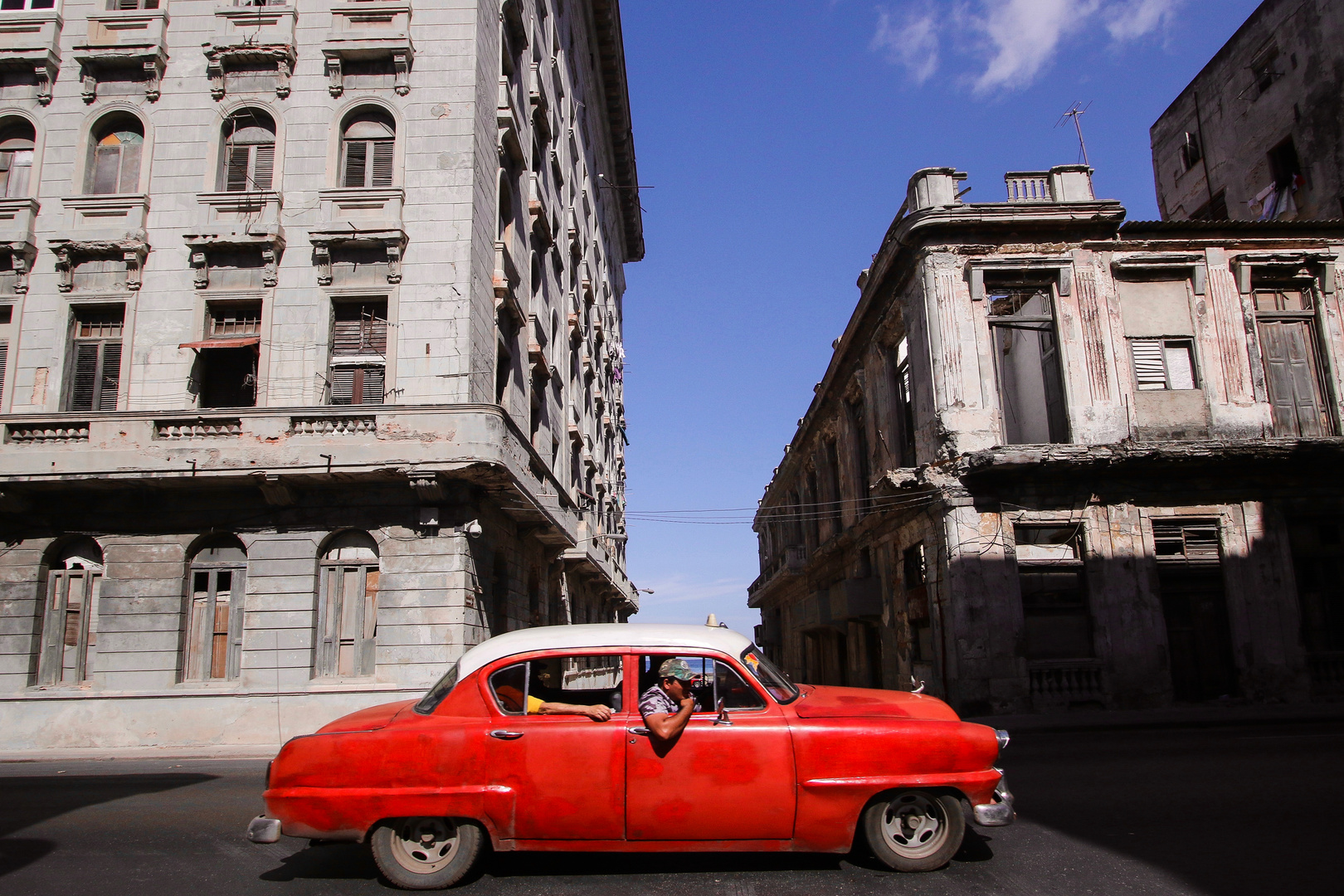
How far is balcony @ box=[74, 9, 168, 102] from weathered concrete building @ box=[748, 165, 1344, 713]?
15.1 metres

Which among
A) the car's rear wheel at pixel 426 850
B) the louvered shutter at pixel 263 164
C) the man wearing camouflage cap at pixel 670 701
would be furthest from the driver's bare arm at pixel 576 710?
the louvered shutter at pixel 263 164

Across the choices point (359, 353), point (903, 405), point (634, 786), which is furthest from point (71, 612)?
point (903, 405)

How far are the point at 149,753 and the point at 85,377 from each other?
6948 millimetres

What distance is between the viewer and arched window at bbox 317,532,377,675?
1459 centimetres

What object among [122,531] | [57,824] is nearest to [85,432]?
[122,531]

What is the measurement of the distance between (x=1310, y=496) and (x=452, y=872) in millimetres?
18388

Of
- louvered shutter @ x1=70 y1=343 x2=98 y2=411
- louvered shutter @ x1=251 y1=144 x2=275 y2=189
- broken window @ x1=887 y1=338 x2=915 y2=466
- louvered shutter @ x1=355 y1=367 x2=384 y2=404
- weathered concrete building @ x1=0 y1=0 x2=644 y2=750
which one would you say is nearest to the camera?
weathered concrete building @ x1=0 y1=0 x2=644 y2=750

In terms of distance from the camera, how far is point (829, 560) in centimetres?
2855

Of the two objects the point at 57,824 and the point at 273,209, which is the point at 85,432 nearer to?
the point at 273,209

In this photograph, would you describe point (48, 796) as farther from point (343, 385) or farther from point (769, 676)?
point (769, 676)

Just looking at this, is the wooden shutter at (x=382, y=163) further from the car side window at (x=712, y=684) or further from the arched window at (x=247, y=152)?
the car side window at (x=712, y=684)

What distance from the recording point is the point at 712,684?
5.43 m

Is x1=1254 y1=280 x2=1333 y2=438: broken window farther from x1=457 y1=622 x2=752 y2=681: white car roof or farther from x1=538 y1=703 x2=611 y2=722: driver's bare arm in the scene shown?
x1=538 y1=703 x2=611 y2=722: driver's bare arm

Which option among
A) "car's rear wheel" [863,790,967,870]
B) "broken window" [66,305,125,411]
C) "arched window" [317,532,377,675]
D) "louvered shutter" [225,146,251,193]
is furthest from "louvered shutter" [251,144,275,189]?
"car's rear wheel" [863,790,967,870]
